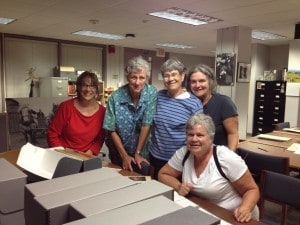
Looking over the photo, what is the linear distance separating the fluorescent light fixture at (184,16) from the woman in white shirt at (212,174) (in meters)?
2.76

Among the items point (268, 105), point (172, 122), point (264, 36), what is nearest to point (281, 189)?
point (172, 122)

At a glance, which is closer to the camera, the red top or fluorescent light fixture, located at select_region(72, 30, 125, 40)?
the red top

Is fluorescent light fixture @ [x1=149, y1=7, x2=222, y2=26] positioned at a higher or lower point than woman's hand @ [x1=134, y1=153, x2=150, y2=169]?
higher

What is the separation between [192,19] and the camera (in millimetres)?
4555

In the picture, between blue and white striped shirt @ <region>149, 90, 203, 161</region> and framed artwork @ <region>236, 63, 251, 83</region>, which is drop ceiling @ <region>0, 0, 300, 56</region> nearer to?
framed artwork @ <region>236, 63, 251, 83</region>

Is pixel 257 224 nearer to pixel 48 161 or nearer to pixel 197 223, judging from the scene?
pixel 197 223

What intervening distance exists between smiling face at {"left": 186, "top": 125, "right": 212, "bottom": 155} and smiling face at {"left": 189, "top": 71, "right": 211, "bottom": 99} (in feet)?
2.06

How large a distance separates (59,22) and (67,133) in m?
3.47

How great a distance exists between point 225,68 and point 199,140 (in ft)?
13.3

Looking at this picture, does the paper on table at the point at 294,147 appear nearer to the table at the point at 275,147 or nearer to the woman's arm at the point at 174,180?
the table at the point at 275,147

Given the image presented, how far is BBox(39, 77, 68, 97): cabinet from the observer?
22.1 ft

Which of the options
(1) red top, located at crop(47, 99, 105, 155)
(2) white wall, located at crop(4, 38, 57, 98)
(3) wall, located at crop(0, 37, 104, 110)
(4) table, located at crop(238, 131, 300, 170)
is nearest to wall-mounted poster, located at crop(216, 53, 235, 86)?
(4) table, located at crop(238, 131, 300, 170)

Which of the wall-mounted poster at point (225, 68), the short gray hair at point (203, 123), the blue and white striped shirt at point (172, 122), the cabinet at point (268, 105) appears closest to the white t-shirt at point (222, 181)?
the short gray hair at point (203, 123)

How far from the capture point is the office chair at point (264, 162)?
2391 millimetres
